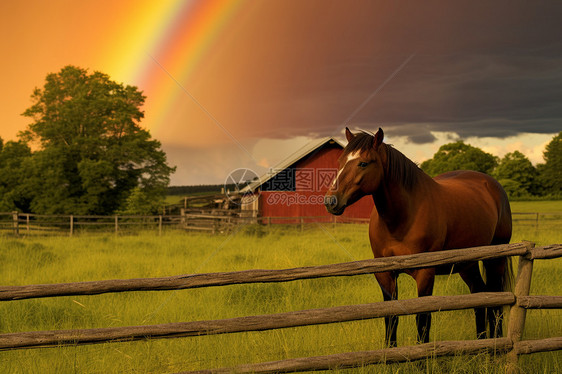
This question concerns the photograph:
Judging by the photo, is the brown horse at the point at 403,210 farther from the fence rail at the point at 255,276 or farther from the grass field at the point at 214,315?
the grass field at the point at 214,315

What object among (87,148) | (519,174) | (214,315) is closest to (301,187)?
(87,148)

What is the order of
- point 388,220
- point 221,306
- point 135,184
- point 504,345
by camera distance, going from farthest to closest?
point 135,184 → point 221,306 → point 388,220 → point 504,345

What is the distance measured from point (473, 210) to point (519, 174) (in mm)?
76058

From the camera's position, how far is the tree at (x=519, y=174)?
70.2 m

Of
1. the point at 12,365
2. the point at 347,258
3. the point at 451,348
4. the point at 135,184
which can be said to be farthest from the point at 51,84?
the point at 451,348

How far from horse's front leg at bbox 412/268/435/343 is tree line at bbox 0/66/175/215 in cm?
2403

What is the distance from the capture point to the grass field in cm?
388

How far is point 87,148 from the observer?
27.8 metres

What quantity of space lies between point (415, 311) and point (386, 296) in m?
0.58

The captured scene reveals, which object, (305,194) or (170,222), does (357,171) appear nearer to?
(170,222)

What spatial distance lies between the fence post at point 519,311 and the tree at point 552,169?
77.9 meters

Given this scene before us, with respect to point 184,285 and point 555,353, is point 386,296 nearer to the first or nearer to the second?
point 555,353

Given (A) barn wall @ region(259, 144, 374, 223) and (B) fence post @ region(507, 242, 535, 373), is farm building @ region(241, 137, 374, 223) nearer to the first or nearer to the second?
(A) barn wall @ region(259, 144, 374, 223)

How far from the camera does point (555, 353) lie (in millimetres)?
4371
